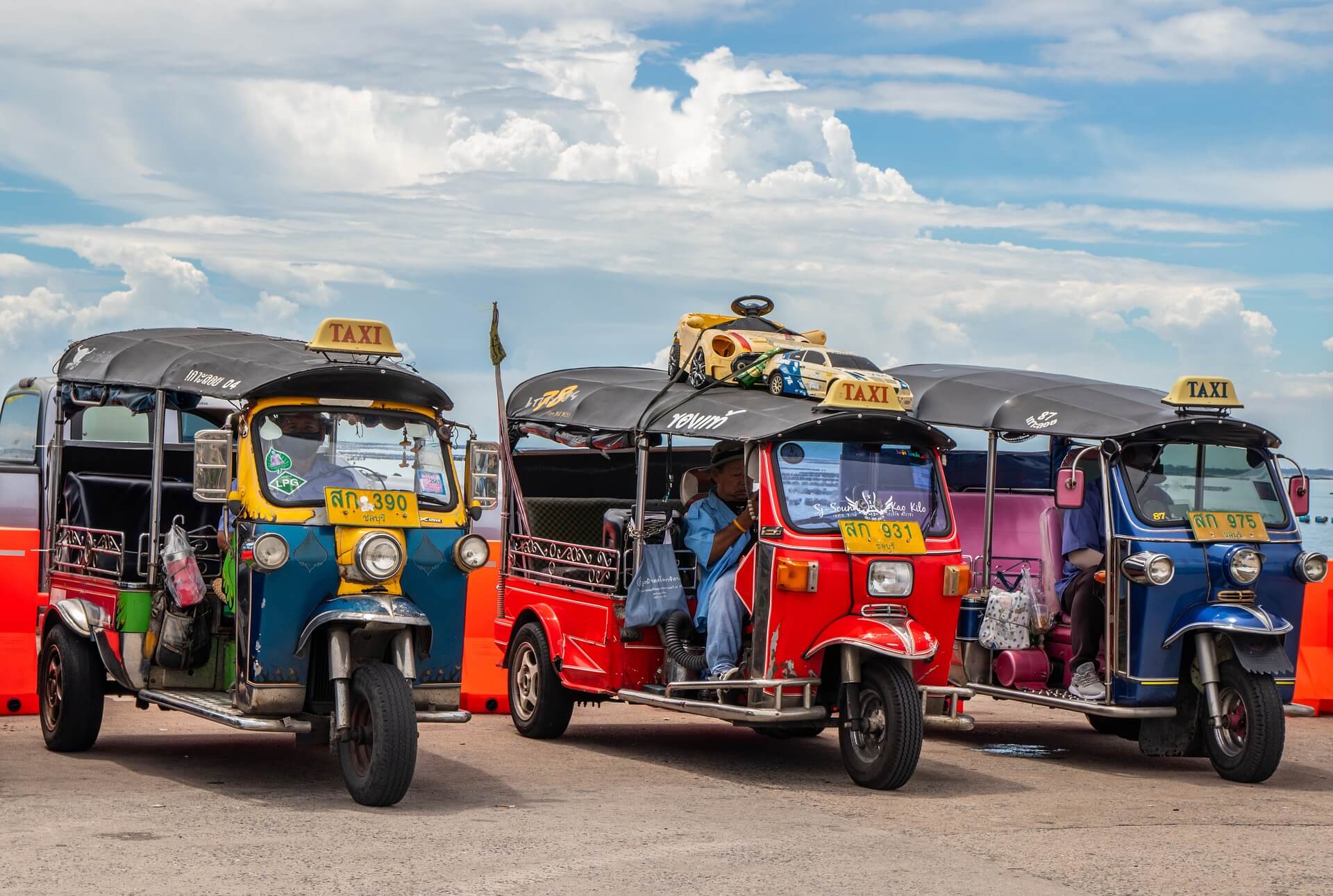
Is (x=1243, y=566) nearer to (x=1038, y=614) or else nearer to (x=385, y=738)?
(x=1038, y=614)

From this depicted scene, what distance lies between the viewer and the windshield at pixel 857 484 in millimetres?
10625

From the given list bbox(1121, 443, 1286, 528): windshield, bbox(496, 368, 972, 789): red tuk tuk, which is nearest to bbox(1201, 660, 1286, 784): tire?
bbox(1121, 443, 1286, 528): windshield

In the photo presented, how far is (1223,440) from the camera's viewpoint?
11.7 metres

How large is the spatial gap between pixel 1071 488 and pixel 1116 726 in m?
2.91

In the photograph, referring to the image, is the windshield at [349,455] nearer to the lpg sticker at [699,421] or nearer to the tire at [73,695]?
the lpg sticker at [699,421]

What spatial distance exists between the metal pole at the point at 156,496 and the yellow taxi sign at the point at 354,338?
3.96 ft

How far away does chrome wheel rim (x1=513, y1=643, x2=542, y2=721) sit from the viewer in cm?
1258

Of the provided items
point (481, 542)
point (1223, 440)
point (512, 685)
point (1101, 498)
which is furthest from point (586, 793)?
point (1223, 440)

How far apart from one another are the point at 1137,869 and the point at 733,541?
3.88 metres

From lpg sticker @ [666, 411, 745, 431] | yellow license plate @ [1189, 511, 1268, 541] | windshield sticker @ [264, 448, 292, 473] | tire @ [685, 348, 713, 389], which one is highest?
tire @ [685, 348, 713, 389]

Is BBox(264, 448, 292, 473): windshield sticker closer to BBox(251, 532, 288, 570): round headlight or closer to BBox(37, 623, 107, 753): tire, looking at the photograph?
BBox(251, 532, 288, 570): round headlight

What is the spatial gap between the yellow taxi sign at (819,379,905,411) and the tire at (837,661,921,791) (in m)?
1.59

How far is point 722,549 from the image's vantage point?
1123 cm

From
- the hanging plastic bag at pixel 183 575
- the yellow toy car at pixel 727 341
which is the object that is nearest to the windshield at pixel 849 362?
the yellow toy car at pixel 727 341
